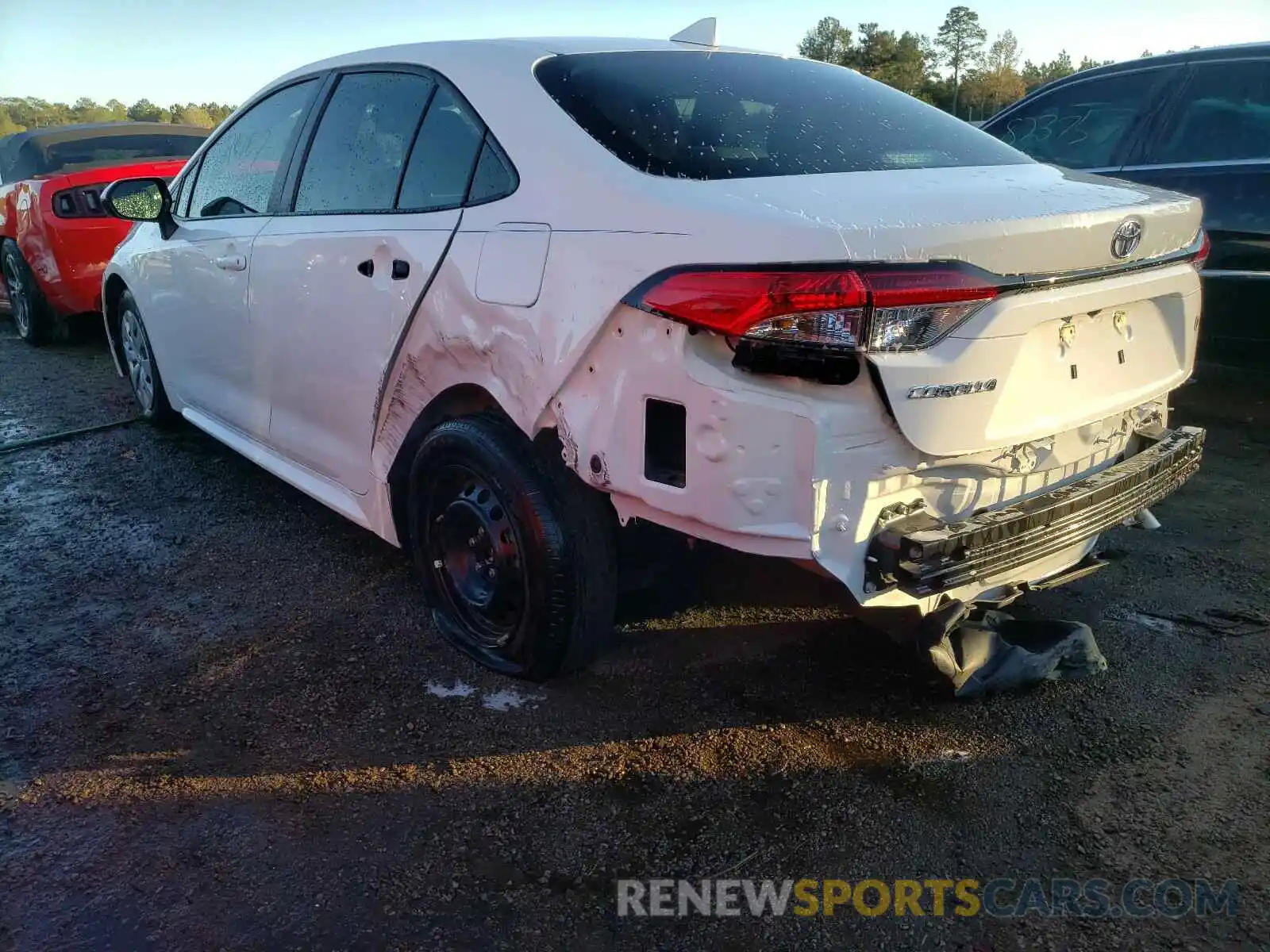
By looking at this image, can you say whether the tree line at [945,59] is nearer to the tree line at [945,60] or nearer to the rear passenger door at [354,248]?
the tree line at [945,60]

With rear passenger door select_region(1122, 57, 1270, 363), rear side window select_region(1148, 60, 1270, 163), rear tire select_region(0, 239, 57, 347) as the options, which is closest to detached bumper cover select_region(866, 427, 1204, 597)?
rear passenger door select_region(1122, 57, 1270, 363)

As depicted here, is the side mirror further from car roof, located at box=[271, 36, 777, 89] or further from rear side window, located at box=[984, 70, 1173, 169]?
rear side window, located at box=[984, 70, 1173, 169]

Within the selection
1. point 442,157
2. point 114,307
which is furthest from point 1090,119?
point 114,307

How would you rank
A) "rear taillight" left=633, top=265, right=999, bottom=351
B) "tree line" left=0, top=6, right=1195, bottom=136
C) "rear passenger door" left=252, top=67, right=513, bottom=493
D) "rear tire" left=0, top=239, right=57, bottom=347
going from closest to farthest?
"rear taillight" left=633, top=265, right=999, bottom=351
"rear passenger door" left=252, top=67, right=513, bottom=493
"rear tire" left=0, top=239, right=57, bottom=347
"tree line" left=0, top=6, right=1195, bottom=136

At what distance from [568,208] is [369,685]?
4.85 feet

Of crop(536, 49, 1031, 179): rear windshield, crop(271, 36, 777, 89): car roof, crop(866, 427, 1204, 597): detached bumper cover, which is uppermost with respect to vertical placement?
crop(271, 36, 777, 89): car roof

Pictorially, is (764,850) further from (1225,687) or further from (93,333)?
(93,333)

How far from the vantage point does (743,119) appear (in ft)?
8.69

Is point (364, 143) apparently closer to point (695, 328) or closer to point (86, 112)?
point (695, 328)

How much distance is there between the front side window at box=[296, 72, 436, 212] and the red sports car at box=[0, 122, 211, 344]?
3428 millimetres

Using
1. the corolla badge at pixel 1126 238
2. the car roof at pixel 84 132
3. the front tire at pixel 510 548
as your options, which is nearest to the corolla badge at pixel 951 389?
the corolla badge at pixel 1126 238

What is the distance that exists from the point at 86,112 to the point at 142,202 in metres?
37.4

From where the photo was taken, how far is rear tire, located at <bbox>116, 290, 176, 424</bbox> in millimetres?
5023

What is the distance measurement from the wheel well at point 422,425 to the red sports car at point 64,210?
4.25 m
